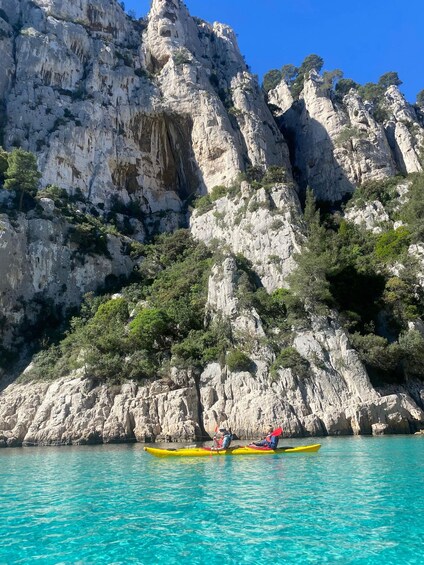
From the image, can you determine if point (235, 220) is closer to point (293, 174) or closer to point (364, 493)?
point (293, 174)

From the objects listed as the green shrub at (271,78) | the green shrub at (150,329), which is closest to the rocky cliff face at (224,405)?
the green shrub at (150,329)

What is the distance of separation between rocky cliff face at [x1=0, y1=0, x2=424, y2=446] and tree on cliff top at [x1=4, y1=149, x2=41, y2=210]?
7.61 ft

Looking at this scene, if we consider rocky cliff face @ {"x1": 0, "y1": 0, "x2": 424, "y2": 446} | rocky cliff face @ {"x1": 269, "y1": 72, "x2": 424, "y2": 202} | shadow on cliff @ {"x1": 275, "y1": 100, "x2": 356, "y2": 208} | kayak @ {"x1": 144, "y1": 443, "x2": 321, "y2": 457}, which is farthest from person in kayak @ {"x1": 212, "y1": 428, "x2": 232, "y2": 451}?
rocky cliff face @ {"x1": 269, "y1": 72, "x2": 424, "y2": 202}

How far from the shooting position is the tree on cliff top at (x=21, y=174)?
1547 inches

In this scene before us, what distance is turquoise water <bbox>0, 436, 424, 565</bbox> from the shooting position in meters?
6.64

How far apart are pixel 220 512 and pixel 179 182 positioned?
1928 inches

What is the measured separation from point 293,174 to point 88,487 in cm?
5296

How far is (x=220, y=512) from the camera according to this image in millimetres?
8930

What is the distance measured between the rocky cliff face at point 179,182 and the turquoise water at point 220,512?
949cm

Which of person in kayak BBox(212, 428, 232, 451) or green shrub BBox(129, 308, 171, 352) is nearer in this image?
person in kayak BBox(212, 428, 232, 451)

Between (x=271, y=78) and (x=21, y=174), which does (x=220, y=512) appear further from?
(x=271, y=78)

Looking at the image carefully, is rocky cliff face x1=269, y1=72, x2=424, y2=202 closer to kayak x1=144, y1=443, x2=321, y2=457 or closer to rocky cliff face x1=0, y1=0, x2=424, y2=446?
rocky cliff face x1=0, y1=0, x2=424, y2=446

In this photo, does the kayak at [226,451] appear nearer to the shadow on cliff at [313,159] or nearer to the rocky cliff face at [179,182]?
the rocky cliff face at [179,182]

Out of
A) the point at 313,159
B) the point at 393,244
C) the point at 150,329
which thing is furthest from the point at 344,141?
the point at 150,329
